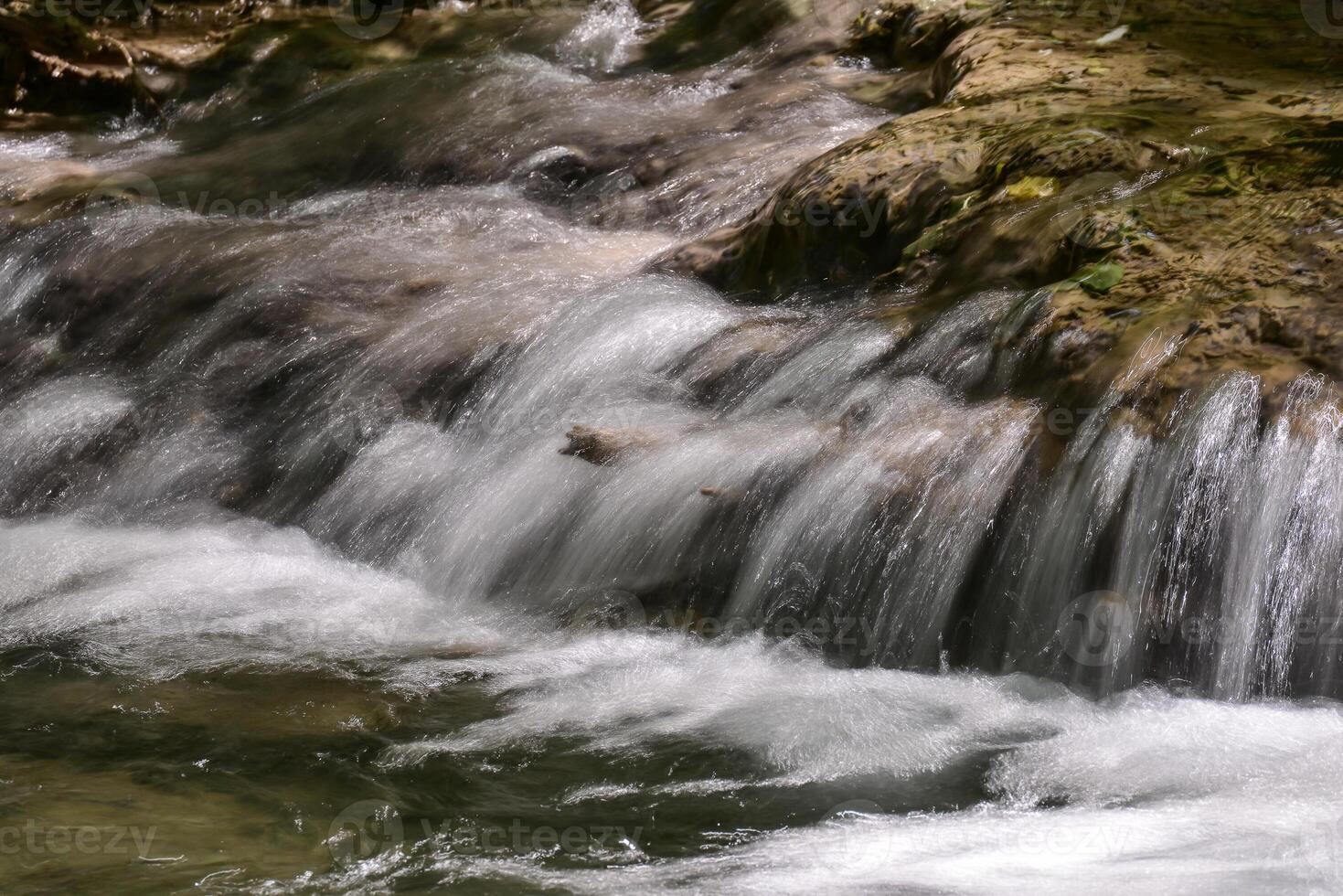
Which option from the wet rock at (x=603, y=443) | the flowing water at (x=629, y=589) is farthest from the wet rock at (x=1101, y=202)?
the wet rock at (x=603, y=443)

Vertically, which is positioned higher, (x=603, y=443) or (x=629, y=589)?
(x=603, y=443)

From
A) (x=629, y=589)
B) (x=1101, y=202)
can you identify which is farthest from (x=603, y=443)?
(x=1101, y=202)

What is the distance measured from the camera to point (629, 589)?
4258mm

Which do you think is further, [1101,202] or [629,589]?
[1101,202]

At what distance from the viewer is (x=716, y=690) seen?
3.68m

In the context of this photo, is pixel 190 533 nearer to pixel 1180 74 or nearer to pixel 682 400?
pixel 682 400

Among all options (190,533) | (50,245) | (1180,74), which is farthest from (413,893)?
(50,245)

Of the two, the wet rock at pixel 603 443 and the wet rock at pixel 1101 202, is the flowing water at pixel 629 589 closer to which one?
the wet rock at pixel 603 443

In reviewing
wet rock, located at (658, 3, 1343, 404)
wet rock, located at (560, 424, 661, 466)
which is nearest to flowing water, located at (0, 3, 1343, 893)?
wet rock, located at (560, 424, 661, 466)

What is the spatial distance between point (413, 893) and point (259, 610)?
1.97m

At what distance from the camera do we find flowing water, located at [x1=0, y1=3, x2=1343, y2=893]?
9.47 ft

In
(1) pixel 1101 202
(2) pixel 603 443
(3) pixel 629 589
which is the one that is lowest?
(3) pixel 629 589

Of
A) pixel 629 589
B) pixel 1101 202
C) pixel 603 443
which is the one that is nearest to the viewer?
pixel 629 589

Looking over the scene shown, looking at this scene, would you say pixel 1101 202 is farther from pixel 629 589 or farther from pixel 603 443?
pixel 629 589
